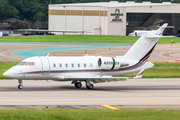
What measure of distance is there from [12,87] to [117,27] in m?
110

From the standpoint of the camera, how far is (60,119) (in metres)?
16.5

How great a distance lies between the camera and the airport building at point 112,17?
135625 mm

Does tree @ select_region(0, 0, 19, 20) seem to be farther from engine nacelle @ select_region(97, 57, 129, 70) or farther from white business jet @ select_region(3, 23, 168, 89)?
engine nacelle @ select_region(97, 57, 129, 70)

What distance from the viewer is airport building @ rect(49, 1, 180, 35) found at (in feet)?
445

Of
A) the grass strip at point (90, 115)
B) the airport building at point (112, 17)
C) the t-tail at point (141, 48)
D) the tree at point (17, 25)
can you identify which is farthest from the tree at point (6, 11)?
the grass strip at point (90, 115)

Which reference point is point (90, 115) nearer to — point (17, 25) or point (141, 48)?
point (141, 48)

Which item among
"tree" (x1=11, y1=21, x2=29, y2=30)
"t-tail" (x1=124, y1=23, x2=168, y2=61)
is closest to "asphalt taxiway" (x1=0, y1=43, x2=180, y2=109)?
"t-tail" (x1=124, y1=23, x2=168, y2=61)

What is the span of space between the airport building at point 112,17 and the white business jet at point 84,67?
104m

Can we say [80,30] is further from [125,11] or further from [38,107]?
[38,107]

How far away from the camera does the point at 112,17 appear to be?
135000 millimetres

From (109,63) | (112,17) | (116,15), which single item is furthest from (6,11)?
(109,63)

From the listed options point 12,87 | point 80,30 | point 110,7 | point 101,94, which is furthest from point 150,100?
point 80,30

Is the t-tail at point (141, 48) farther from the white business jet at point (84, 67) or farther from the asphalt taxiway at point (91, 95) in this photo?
the asphalt taxiway at point (91, 95)

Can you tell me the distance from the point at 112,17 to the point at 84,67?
351 feet
